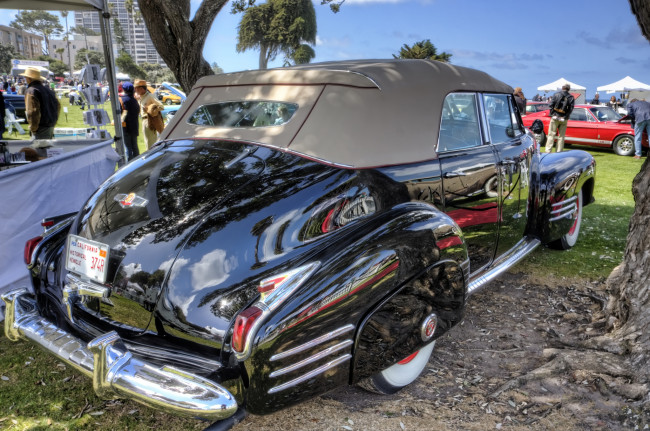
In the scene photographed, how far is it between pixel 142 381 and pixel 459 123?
2689 millimetres

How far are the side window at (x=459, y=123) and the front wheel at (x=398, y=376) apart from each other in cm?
134

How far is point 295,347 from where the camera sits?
1971 mm

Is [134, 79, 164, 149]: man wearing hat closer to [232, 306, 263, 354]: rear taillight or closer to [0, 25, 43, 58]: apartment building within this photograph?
[0, 25, 43, 58]: apartment building

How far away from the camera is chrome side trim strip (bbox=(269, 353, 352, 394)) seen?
6.48 ft

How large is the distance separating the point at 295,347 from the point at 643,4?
313 cm

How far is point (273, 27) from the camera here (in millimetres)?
66188

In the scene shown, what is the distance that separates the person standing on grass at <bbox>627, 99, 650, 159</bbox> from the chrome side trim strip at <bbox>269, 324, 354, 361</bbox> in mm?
12792

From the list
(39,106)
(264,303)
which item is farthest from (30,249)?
(39,106)

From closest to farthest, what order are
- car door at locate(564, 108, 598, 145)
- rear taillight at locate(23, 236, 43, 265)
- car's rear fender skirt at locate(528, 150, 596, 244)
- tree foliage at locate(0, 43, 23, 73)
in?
rear taillight at locate(23, 236, 43, 265) < car's rear fender skirt at locate(528, 150, 596, 244) < car door at locate(564, 108, 598, 145) < tree foliage at locate(0, 43, 23, 73)

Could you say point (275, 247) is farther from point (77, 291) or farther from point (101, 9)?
point (101, 9)

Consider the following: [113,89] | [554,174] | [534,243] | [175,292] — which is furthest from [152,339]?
[113,89]

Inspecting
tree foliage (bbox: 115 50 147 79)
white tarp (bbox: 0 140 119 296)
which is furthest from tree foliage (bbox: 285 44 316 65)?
white tarp (bbox: 0 140 119 296)

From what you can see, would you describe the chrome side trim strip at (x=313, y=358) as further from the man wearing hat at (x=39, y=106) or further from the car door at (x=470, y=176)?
the man wearing hat at (x=39, y=106)

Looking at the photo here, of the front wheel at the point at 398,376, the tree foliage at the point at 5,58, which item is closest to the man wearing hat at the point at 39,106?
the front wheel at the point at 398,376
